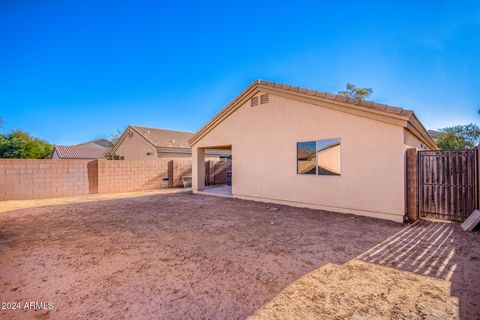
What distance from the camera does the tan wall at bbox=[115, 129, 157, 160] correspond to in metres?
19.6

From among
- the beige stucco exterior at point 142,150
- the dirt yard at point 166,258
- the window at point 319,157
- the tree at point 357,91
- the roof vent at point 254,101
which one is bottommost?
the dirt yard at point 166,258

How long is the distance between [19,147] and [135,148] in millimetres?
16837

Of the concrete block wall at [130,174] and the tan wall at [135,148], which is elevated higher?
the tan wall at [135,148]

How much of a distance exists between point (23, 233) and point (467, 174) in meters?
11.6

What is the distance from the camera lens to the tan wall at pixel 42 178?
9.46 meters

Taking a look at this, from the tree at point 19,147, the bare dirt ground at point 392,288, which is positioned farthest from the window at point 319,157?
the tree at point 19,147

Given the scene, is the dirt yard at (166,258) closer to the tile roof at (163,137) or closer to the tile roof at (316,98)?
the tile roof at (316,98)

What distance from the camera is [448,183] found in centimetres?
582

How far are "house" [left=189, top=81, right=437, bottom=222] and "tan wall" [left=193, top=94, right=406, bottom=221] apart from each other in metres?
0.02

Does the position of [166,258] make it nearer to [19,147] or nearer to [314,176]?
[314,176]

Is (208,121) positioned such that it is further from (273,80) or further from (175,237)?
(175,237)

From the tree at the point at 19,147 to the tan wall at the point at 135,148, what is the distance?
13.2 metres

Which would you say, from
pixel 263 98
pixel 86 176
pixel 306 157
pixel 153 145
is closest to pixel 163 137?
pixel 153 145

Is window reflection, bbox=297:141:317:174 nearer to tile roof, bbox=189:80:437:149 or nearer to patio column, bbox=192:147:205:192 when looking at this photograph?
tile roof, bbox=189:80:437:149
